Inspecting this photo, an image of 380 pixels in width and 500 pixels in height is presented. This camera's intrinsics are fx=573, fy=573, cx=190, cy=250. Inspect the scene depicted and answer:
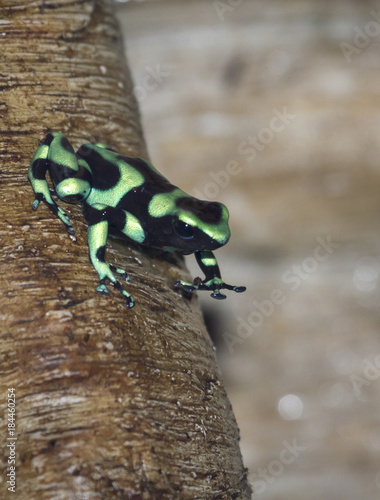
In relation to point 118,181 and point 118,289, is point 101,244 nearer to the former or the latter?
point 118,289

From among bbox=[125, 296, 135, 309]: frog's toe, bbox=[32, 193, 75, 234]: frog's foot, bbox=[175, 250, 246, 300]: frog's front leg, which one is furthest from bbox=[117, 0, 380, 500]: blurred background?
bbox=[125, 296, 135, 309]: frog's toe

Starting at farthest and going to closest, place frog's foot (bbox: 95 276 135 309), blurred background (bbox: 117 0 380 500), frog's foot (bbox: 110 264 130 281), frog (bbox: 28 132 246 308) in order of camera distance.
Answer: blurred background (bbox: 117 0 380 500) → frog (bbox: 28 132 246 308) → frog's foot (bbox: 110 264 130 281) → frog's foot (bbox: 95 276 135 309)

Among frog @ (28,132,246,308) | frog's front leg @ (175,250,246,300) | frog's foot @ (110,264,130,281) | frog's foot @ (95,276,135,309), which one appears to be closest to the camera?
frog's foot @ (95,276,135,309)

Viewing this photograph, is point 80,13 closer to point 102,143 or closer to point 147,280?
point 102,143

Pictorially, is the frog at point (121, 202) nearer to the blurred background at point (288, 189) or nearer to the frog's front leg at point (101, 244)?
the frog's front leg at point (101, 244)

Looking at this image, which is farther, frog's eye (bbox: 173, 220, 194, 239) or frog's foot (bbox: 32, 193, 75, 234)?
frog's eye (bbox: 173, 220, 194, 239)

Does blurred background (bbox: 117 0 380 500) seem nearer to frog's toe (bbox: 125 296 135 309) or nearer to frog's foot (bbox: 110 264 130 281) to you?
frog's foot (bbox: 110 264 130 281)

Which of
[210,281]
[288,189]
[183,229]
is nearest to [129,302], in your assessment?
[183,229]

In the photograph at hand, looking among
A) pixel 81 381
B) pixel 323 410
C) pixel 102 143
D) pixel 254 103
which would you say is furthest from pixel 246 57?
pixel 81 381
